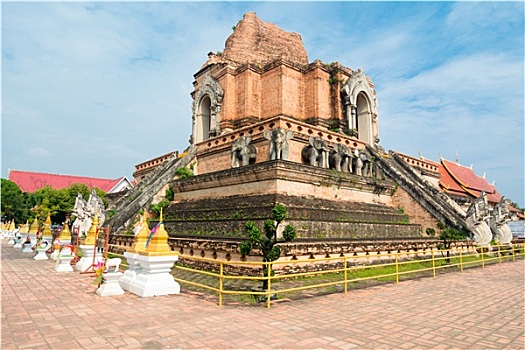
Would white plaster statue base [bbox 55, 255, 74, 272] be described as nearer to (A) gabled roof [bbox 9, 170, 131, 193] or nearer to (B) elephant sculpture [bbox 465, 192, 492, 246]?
(B) elephant sculpture [bbox 465, 192, 492, 246]

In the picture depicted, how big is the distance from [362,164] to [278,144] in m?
5.53

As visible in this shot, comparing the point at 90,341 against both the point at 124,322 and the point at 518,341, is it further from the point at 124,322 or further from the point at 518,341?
the point at 518,341

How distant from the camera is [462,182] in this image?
27.8m

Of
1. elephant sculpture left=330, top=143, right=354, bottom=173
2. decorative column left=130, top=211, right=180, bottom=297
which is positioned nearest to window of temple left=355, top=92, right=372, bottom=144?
elephant sculpture left=330, top=143, right=354, bottom=173

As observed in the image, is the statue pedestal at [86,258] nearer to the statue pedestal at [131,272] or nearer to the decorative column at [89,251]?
the decorative column at [89,251]

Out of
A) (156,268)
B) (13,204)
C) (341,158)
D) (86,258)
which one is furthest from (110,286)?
(13,204)

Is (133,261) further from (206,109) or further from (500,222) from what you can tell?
(500,222)

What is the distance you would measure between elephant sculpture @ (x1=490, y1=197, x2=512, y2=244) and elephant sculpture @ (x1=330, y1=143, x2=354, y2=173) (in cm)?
761

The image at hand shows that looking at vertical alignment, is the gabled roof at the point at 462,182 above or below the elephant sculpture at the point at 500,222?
above

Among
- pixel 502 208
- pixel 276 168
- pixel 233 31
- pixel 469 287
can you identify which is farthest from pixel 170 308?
pixel 233 31

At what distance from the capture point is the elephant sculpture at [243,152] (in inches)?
598

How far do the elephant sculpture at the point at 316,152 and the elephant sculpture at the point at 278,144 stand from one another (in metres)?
1.50

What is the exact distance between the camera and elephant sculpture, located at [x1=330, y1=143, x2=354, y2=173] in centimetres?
1567

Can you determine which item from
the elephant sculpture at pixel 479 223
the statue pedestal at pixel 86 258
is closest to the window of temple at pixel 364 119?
the elephant sculpture at pixel 479 223
